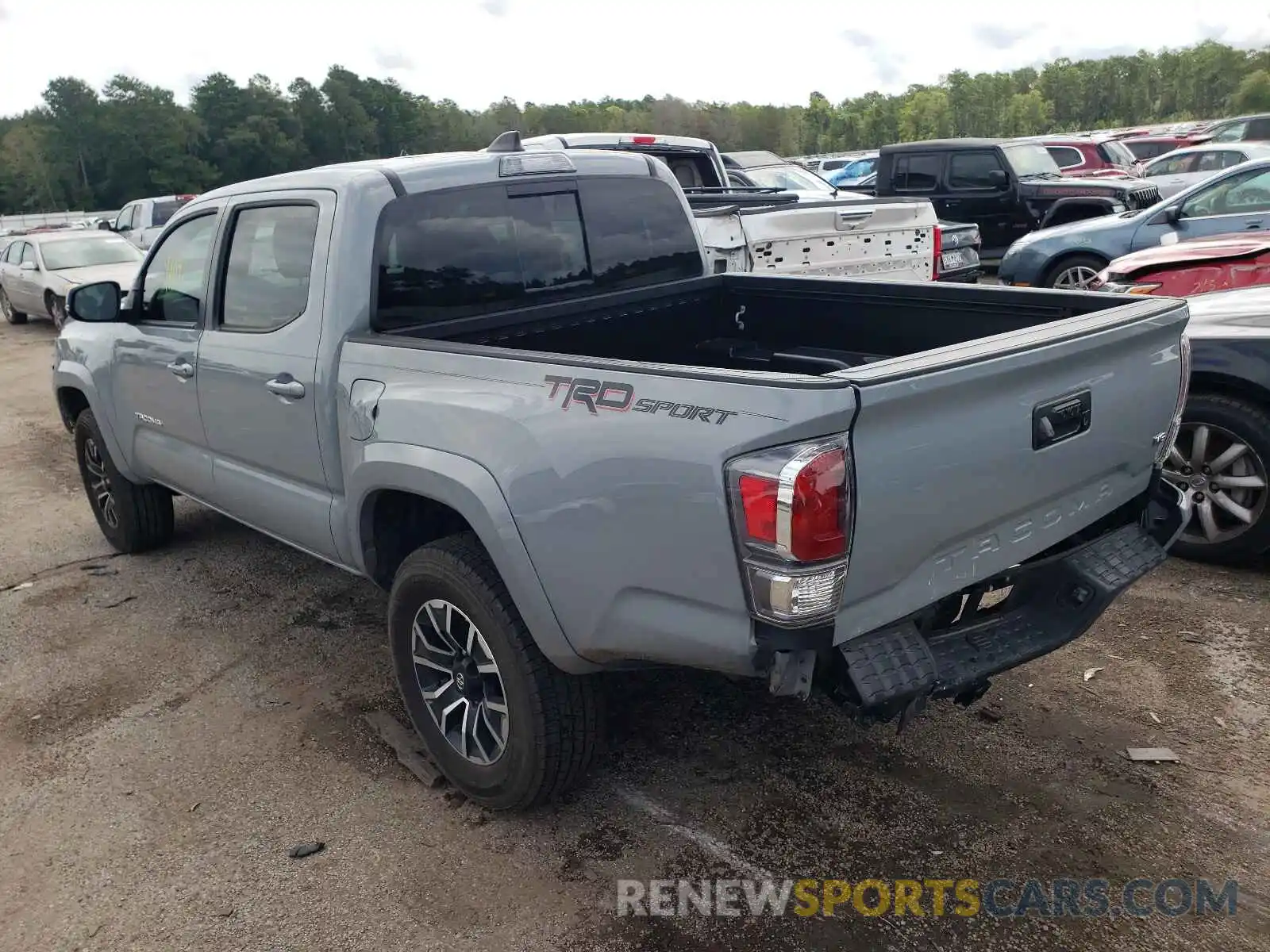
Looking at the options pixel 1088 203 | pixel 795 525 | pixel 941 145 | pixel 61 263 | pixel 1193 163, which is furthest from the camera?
pixel 1193 163

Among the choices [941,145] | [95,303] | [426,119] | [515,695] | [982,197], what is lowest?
[515,695]

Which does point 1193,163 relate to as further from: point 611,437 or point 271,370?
point 611,437

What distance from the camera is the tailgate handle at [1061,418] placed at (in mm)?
2662

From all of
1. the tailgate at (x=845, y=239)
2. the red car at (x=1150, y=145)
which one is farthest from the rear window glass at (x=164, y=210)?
the red car at (x=1150, y=145)

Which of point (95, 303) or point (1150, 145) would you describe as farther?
point (1150, 145)

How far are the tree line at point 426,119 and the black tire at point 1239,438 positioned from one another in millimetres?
43729

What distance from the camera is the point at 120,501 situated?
551cm

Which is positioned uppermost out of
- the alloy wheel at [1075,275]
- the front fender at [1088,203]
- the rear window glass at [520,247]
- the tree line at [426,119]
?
the tree line at [426,119]

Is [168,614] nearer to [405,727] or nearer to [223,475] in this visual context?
[223,475]

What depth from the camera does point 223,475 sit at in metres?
4.29

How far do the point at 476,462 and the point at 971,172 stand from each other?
13.0 m

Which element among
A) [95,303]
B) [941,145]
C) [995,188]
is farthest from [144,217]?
[95,303]

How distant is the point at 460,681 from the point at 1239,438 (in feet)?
11.5

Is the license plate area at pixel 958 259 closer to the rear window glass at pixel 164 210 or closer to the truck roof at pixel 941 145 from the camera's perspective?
the truck roof at pixel 941 145
